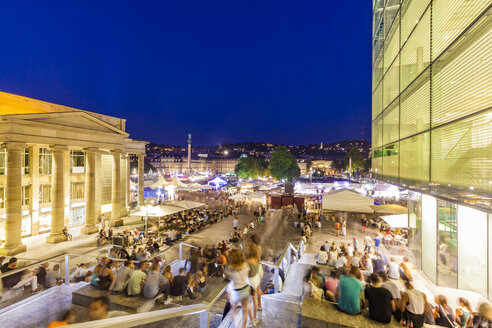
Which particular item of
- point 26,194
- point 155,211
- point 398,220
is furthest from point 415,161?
point 26,194

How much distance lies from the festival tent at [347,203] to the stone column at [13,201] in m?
→ 17.4

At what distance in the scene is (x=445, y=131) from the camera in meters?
7.17

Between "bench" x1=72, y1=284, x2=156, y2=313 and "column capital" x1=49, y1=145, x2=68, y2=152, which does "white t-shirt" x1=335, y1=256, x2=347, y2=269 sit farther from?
"column capital" x1=49, y1=145, x2=68, y2=152

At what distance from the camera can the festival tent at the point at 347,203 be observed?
43.4 feet

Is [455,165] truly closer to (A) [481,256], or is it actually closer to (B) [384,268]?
(A) [481,256]

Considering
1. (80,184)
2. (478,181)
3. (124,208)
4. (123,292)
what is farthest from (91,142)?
(478,181)

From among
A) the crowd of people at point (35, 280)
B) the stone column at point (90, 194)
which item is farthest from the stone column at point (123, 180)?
the crowd of people at point (35, 280)

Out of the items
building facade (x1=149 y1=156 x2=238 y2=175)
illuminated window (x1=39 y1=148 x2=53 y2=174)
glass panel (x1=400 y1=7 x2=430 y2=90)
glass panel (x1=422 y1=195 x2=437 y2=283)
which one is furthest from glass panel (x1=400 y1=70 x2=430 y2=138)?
building facade (x1=149 y1=156 x2=238 y2=175)

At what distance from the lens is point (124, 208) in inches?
925

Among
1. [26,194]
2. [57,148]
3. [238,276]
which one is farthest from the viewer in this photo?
[26,194]

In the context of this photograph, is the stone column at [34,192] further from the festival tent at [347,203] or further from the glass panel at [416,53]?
the glass panel at [416,53]

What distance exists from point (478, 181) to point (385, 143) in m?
9.73

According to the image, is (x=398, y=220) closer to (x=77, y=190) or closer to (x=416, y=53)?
(x=416, y=53)

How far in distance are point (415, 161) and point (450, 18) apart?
506 cm
